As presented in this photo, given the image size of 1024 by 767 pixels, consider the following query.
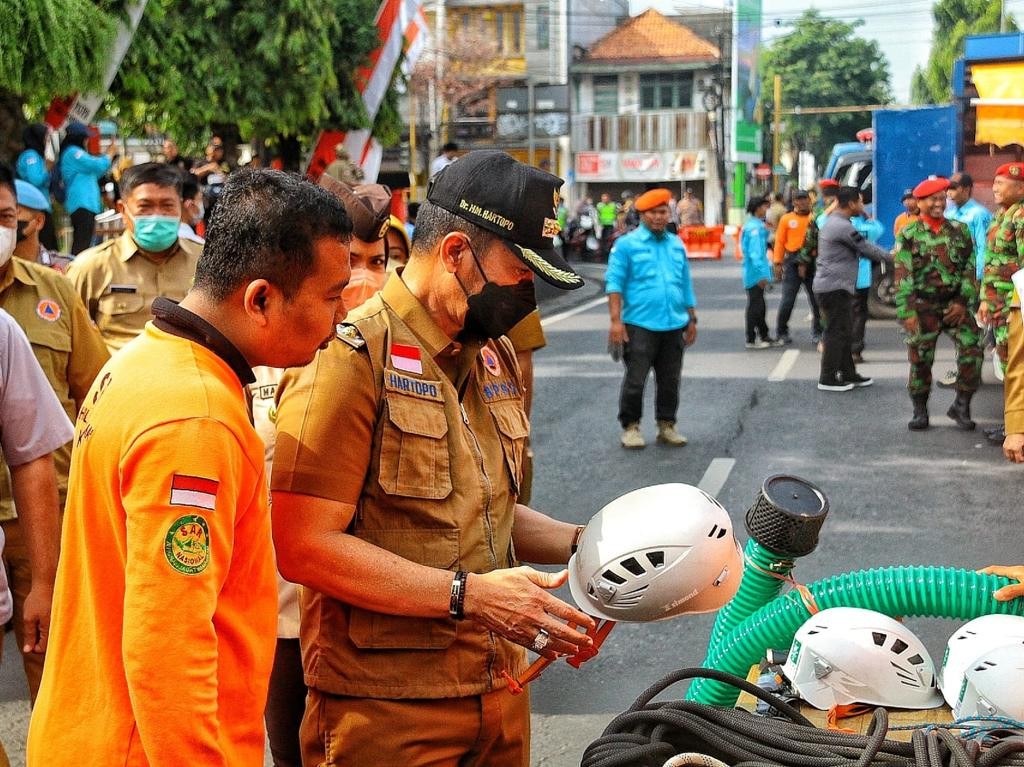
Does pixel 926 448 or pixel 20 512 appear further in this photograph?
pixel 926 448

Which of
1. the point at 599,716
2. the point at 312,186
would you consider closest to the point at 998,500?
the point at 599,716

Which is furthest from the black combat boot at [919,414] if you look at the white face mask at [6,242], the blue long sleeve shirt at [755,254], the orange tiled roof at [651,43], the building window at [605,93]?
the building window at [605,93]

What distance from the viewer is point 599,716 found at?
471cm

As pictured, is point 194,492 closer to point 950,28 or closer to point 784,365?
point 784,365

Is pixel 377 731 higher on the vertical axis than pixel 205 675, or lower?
lower

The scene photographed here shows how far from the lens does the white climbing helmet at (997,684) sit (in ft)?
8.60

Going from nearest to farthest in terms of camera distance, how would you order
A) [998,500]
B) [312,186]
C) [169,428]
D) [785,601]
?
[169,428] < [312,186] < [785,601] < [998,500]

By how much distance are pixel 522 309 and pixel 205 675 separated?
1.00 m

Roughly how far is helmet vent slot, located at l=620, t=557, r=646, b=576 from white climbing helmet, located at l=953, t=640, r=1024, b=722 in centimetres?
87

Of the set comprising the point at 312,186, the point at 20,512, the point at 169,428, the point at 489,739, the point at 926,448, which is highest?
the point at 312,186

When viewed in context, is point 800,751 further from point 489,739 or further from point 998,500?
point 998,500

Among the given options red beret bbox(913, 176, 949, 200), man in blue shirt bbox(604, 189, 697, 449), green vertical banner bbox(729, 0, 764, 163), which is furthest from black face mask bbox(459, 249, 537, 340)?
green vertical banner bbox(729, 0, 764, 163)

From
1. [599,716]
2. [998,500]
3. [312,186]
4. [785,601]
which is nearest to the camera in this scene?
[312,186]

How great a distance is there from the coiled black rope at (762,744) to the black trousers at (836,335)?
31.4ft
